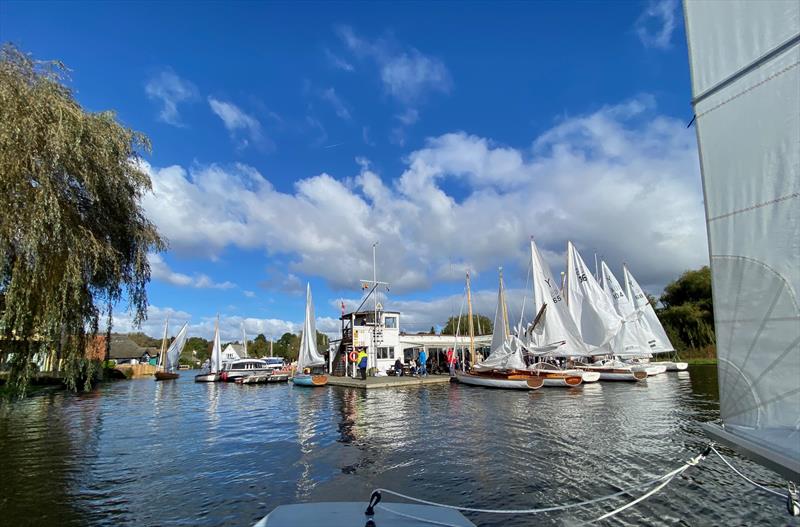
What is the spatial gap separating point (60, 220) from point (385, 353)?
32.1 meters

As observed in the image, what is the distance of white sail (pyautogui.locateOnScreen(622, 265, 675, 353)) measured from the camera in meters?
43.9

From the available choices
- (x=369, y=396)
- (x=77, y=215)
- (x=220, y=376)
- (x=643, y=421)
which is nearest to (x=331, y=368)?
(x=220, y=376)

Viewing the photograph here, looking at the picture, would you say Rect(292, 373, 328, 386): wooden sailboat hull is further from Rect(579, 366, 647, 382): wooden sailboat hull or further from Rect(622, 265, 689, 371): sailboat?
Rect(622, 265, 689, 371): sailboat

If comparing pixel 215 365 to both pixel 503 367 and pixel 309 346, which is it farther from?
pixel 503 367

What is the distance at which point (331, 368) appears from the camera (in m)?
43.7

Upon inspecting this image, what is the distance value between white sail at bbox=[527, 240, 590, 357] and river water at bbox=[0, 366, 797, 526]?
36.4 feet

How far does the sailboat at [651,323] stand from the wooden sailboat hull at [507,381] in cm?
2080

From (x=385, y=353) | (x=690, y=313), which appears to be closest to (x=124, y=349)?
(x=385, y=353)

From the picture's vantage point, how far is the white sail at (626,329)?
3878 cm

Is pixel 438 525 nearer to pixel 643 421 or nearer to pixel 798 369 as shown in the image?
pixel 798 369

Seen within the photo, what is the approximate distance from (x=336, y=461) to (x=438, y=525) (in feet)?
25.6

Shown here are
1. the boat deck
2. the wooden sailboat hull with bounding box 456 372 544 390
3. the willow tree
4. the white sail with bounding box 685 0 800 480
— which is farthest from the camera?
the boat deck

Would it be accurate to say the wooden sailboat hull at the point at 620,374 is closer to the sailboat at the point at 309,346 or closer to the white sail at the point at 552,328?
the white sail at the point at 552,328

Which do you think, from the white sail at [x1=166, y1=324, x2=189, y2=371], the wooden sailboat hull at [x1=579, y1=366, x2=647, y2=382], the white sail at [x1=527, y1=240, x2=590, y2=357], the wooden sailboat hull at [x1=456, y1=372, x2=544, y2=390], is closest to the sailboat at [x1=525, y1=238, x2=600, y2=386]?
the white sail at [x1=527, y1=240, x2=590, y2=357]
